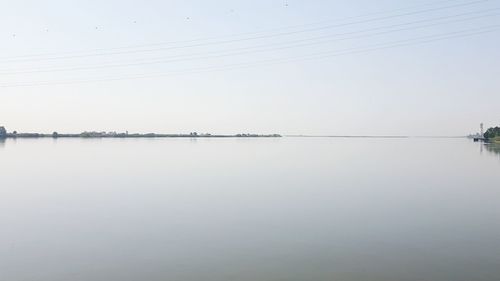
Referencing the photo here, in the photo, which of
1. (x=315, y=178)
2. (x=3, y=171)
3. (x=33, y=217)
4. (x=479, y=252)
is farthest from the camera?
(x=3, y=171)

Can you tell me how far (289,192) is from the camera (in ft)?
110

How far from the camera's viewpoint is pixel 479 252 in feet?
55.4

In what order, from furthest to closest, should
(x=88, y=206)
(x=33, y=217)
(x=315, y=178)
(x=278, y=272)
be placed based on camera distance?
(x=315, y=178)
(x=88, y=206)
(x=33, y=217)
(x=278, y=272)

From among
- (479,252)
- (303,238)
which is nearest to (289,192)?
(303,238)

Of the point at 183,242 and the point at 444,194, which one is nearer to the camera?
the point at 183,242

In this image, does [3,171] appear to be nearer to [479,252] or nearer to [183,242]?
[183,242]

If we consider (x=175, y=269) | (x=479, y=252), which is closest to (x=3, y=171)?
(x=175, y=269)

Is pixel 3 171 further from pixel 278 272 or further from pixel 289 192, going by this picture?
pixel 278 272

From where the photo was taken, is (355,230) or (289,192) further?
(289,192)

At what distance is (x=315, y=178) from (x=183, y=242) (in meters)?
27.3

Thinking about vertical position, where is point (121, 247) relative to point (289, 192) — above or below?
below

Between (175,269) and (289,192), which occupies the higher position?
(289,192)

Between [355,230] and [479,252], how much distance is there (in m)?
5.34

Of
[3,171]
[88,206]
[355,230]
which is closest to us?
[355,230]
